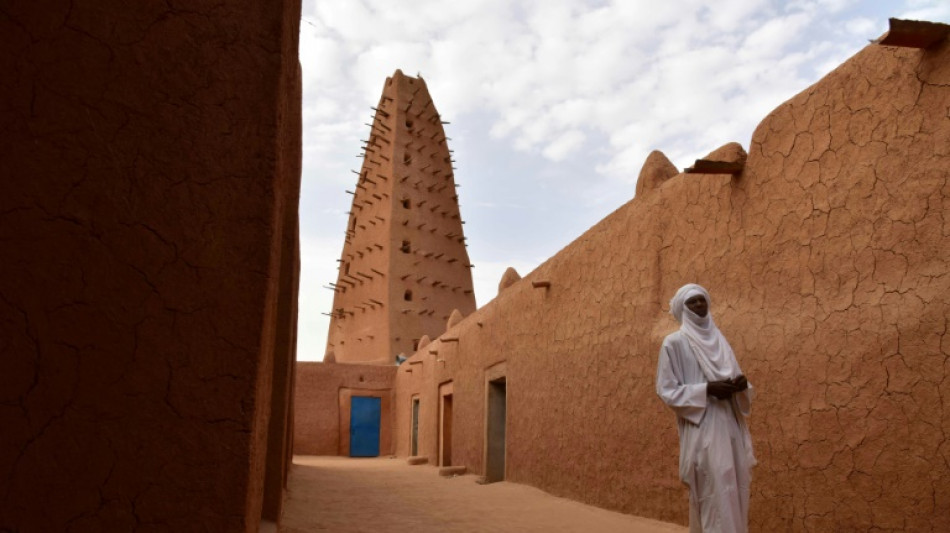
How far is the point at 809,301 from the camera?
185 inches

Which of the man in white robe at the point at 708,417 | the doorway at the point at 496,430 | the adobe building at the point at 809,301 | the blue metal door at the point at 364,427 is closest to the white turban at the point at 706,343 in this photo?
the man in white robe at the point at 708,417

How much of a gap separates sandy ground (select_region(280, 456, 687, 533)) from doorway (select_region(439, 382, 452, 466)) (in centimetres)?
364

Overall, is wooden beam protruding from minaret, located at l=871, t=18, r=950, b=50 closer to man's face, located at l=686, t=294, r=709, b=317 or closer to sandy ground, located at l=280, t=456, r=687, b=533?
man's face, located at l=686, t=294, r=709, b=317

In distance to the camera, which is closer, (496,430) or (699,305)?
(699,305)

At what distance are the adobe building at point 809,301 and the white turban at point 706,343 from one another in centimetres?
83

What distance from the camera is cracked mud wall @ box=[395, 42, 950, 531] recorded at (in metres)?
3.88

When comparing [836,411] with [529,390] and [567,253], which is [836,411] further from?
[529,390]

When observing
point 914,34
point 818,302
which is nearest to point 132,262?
point 914,34

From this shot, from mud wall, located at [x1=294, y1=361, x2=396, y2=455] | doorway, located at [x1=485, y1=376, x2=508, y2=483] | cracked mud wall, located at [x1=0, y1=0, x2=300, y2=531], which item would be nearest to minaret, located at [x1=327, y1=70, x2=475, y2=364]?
mud wall, located at [x1=294, y1=361, x2=396, y2=455]

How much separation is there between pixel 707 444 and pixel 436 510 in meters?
4.73

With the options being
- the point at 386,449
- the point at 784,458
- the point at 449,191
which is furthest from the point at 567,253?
the point at 449,191

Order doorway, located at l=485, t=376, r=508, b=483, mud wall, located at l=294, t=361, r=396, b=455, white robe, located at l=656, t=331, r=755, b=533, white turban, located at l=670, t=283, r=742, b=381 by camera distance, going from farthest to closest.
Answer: mud wall, located at l=294, t=361, r=396, b=455, doorway, located at l=485, t=376, r=508, b=483, white turban, located at l=670, t=283, r=742, b=381, white robe, located at l=656, t=331, r=755, b=533

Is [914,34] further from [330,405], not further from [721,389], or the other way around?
[330,405]

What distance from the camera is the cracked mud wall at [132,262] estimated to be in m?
2.05
